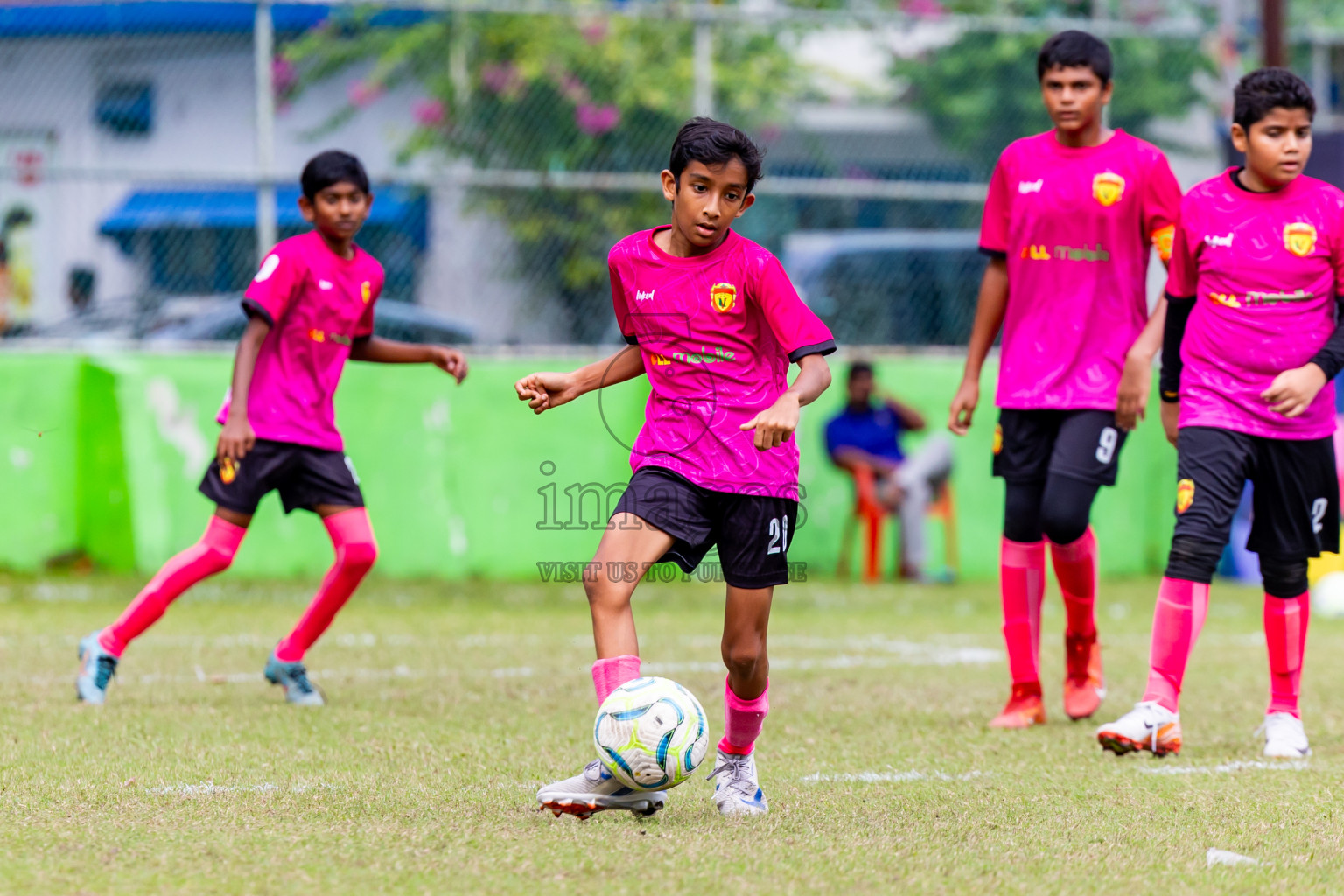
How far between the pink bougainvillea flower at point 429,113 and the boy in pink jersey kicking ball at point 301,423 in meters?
5.01

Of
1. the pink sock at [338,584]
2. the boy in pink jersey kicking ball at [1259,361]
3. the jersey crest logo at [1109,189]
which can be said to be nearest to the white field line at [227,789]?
the pink sock at [338,584]

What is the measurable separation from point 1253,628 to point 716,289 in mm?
5492

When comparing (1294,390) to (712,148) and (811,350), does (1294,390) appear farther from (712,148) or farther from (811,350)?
(712,148)

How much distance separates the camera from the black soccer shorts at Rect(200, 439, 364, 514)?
6.09 meters

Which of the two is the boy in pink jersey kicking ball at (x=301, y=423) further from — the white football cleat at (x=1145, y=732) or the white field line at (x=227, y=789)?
the white football cleat at (x=1145, y=732)

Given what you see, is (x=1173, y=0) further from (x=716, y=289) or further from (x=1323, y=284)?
(x=716, y=289)

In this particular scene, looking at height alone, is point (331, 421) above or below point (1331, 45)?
below

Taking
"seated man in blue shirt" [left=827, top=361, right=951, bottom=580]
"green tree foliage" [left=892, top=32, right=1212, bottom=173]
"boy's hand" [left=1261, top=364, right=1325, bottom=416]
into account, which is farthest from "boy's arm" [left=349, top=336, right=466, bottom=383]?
"green tree foliage" [left=892, top=32, right=1212, bottom=173]

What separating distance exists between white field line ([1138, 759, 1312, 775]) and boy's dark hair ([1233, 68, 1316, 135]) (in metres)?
1.87

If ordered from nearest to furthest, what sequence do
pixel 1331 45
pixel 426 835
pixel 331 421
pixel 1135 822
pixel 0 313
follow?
pixel 426 835
pixel 1135 822
pixel 331 421
pixel 0 313
pixel 1331 45

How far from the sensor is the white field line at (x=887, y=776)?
4.70m

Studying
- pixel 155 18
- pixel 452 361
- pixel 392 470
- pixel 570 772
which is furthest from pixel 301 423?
pixel 155 18

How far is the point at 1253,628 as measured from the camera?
8828 mm

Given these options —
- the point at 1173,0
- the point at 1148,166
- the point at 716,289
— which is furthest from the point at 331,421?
the point at 1173,0
